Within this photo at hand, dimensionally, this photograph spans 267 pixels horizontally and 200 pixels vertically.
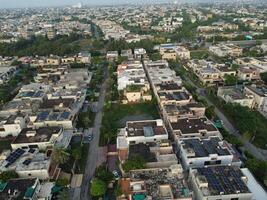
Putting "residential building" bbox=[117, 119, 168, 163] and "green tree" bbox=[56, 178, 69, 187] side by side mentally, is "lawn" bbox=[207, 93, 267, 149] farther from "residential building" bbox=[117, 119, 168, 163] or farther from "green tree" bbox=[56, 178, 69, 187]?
"green tree" bbox=[56, 178, 69, 187]

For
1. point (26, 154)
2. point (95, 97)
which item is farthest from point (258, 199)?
point (95, 97)

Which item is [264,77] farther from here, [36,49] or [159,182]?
[36,49]

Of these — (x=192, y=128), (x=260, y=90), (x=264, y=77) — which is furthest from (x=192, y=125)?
(x=264, y=77)

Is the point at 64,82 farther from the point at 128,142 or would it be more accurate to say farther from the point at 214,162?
the point at 214,162

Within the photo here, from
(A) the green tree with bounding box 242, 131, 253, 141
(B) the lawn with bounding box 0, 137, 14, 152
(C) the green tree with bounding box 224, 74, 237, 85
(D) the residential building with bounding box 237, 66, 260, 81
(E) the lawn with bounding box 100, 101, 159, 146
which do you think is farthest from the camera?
(D) the residential building with bounding box 237, 66, 260, 81

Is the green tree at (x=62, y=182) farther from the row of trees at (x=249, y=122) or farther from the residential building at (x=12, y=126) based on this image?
the row of trees at (x=249, y=122)

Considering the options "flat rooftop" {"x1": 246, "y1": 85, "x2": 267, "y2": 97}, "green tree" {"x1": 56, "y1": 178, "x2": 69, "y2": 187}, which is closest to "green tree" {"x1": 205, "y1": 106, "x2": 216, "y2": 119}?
"flat rooftop" {"x1": 246, "y1": 85, "x2": 267, "y2": 97}

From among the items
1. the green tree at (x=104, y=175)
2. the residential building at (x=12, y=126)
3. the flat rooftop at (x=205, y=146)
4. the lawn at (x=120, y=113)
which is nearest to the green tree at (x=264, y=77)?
the lawn at (x=120, y=113)
